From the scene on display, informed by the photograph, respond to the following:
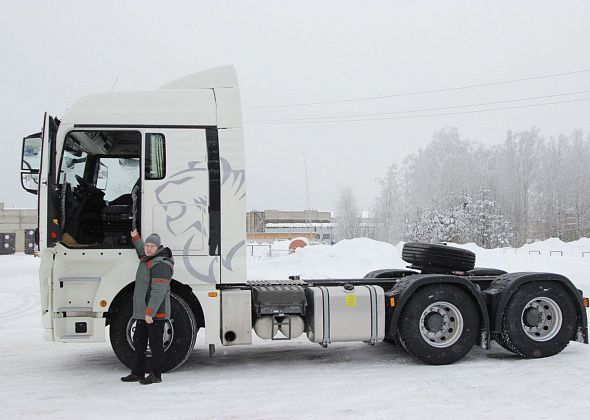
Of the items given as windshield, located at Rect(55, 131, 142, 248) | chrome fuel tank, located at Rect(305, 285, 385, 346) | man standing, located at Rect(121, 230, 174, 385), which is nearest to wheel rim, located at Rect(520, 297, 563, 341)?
chrome fuel tank, located at Rect(305, 285, 385, 346)

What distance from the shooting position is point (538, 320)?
323 inches

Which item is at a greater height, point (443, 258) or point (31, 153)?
point (31, 153)

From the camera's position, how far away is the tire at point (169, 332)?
23.8ft

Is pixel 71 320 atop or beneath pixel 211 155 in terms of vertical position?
beneath

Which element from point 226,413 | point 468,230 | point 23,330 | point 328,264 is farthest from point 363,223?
point 226,413

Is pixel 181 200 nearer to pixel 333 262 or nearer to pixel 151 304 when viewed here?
pixel 151 304

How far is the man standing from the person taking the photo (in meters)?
6.75

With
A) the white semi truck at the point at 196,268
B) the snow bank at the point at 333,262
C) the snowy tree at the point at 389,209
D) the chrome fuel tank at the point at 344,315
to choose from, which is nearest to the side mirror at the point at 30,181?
the white semi truck at the point at 196,268

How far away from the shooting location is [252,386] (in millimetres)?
6824

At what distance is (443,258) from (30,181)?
5905 mm

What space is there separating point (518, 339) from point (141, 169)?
573cm

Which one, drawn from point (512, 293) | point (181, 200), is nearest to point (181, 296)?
point (181, 200)

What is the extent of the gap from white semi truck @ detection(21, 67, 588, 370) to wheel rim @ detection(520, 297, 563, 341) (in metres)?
0.02

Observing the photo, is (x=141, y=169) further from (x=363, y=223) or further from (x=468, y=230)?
(x=363, y=223)
